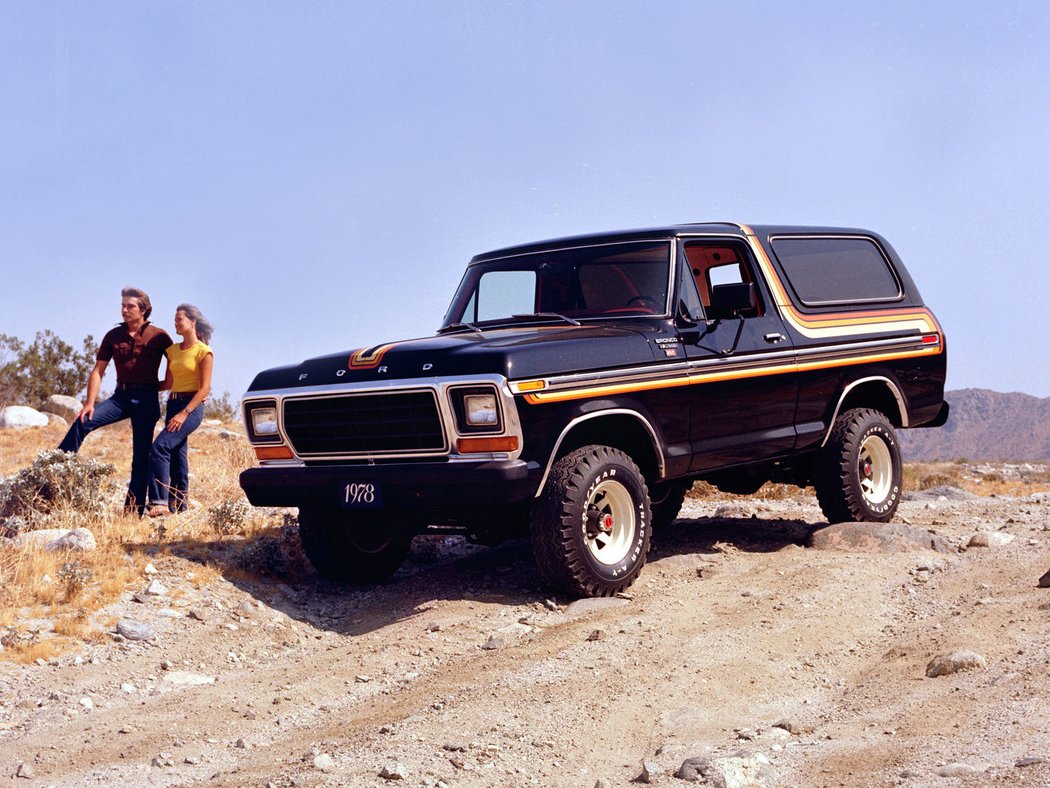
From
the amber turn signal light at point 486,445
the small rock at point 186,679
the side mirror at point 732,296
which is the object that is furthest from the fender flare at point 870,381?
the small rock at point 186,679

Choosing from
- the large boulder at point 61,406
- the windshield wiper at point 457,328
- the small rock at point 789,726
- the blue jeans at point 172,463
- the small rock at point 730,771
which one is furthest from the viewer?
the large boulder at point 61,406

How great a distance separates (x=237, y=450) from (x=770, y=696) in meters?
10.3

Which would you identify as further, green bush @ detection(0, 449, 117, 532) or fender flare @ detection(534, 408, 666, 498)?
green bush @ detection(0, 449, 117, 532)

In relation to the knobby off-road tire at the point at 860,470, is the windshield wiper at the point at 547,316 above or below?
above

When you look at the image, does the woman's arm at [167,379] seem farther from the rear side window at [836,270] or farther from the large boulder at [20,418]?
the large boulder at [20,418]

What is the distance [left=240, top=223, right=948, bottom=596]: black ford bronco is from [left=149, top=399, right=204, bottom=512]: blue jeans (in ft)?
6.82

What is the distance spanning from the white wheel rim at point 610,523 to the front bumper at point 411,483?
1.71 feet

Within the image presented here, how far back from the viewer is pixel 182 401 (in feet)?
32.4

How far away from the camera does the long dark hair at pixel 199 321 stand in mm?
9898

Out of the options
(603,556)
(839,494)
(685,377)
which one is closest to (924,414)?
(839,494)

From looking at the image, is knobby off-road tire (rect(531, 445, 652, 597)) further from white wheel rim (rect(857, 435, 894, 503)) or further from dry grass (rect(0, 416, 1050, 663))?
white wheel rim (rect(857, 435, 894, 503))

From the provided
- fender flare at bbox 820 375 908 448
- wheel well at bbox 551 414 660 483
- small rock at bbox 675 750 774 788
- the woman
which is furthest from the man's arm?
small rock at bbox 675 750 774 788

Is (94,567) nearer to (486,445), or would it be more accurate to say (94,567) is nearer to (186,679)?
(186,679)

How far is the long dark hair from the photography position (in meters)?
9.90
